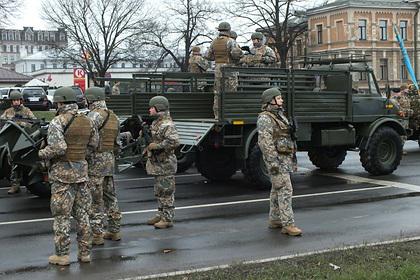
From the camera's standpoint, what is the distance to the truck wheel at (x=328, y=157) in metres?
13.6

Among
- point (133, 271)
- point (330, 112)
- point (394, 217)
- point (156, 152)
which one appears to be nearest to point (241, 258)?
point (133, 271)

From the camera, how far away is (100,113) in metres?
7.33

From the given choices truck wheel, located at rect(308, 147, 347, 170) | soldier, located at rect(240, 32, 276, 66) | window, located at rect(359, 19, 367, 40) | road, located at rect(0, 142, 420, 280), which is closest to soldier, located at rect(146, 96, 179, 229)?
road, located at rect(0, 142, 420, 280)

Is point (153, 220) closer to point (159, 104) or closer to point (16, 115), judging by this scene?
point (159, 104)

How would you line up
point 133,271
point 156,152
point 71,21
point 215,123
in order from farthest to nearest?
point 71,21 → point 215,123 → point 156,152 → point 133,271

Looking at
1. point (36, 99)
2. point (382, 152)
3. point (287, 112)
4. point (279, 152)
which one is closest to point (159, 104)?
point (279, 152)

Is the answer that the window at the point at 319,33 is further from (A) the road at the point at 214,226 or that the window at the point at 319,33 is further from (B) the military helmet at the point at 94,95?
(B) the military helmet at the point at 94,95

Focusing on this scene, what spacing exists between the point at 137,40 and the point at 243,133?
43.0 meters

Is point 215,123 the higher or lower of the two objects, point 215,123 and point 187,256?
the higher

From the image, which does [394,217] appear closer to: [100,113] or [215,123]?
[215,123]

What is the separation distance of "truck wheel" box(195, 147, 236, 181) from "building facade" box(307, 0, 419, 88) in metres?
58.9

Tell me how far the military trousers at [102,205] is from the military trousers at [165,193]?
729 millimetres

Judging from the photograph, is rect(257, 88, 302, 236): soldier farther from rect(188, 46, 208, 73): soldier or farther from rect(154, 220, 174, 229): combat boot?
rect(188, 46, 208, 73): soldier

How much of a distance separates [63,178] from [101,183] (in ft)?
3.03
